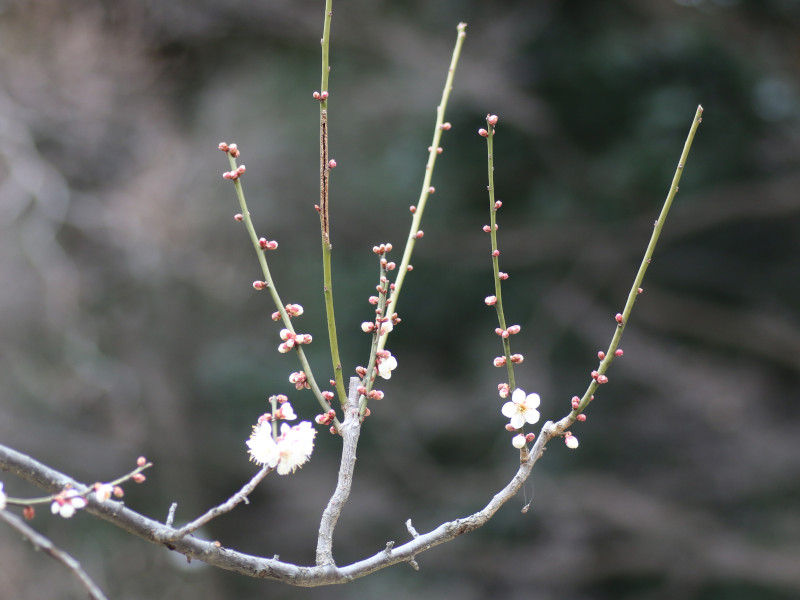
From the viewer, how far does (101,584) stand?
3273 mm

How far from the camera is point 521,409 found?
0.63 metres

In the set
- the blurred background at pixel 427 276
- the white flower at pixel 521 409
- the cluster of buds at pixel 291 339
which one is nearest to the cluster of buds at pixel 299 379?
the cluster of buds at pixel 291 339

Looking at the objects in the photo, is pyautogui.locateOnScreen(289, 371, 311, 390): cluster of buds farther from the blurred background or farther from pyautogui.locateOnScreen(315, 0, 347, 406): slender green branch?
A: the blurred background

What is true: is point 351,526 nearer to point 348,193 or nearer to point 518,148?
point 348,193

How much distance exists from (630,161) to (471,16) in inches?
36.5

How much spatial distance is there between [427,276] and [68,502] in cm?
281

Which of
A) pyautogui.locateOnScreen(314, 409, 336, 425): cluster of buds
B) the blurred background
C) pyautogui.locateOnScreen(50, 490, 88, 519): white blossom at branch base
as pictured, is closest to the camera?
pyautogui.locateOnScreen(50, 490, 88, 519): white blossom at branch base

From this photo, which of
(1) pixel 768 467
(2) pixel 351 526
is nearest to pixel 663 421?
(1) pixel 768 467

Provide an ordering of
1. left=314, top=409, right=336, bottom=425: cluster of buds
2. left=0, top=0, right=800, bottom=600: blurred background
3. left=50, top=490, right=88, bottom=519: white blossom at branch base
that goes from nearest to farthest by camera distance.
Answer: left=50, top=490, right=88, bottom=519: white blossom at branch base → left=314, top=409, right=336, bottom=425: cluster of buds → left=0, top=0, right=800, bottom=600: blurred background

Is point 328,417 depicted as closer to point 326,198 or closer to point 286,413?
point 286,413

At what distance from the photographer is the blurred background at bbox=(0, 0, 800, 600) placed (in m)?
2.89

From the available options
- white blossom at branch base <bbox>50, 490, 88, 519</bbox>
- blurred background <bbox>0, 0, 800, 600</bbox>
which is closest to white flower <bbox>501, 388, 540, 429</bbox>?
white blossom at branch base <bbox>50, 490, 88, 519</bbox>

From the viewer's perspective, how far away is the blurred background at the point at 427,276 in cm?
289

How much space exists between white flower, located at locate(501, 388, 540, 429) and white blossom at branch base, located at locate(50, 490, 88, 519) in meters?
0.33
